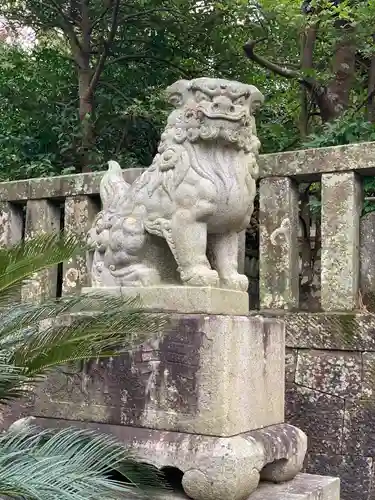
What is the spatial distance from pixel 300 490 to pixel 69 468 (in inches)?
50.9

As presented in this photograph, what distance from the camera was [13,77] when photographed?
25.2 feet

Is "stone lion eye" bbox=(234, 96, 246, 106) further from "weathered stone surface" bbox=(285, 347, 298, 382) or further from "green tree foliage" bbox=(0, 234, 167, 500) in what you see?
"weathered stone surface" bbox=(285, 347, 298, 382)

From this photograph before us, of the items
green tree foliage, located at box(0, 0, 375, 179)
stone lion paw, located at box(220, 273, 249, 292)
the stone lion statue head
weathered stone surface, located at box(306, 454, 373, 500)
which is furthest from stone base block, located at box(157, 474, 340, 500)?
green tree foliage, located at box(0, 0, 375, 179)

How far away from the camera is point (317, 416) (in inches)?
163

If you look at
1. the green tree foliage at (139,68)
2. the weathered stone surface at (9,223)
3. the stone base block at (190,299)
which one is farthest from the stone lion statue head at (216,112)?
the green tree foliage at (139,68)

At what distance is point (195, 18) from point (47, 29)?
1859mm

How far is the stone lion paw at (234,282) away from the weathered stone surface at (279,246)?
70 cm

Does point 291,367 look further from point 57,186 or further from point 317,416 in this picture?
point 57,186

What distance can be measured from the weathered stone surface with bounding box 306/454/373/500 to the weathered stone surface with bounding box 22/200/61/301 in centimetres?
221

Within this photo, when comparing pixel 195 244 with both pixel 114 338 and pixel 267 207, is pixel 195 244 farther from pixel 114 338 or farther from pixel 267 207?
pixel 267 207

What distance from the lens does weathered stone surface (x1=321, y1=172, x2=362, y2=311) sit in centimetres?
411

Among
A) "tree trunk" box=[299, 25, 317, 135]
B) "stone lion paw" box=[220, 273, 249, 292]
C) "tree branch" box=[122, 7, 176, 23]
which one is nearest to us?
"stone lion paw" box=[220, 273, 249, 292]

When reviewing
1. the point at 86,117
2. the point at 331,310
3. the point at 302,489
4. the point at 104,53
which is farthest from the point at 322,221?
the point at 104,53

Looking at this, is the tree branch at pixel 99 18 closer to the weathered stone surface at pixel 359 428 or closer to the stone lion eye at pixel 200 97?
the stone lion eye at pixel 200 97
